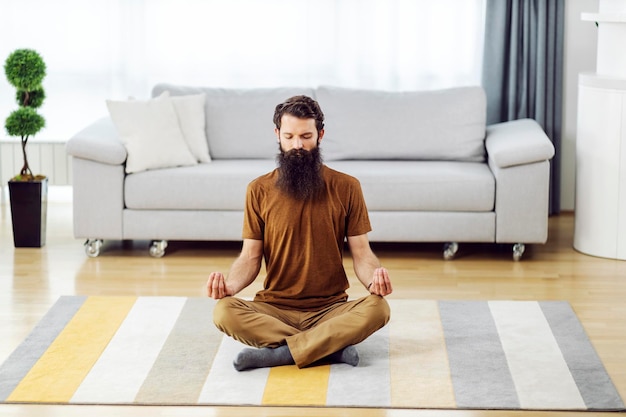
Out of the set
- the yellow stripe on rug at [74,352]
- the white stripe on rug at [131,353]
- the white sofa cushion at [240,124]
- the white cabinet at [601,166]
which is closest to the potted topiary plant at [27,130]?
the white sofa cushion at [240,124]

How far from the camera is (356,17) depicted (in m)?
6.52

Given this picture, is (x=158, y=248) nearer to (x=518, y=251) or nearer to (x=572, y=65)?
(x=518, y=251)

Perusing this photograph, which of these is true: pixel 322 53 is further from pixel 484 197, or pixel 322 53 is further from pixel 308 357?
pixel 308 357

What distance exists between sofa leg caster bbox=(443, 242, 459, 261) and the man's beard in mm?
1697

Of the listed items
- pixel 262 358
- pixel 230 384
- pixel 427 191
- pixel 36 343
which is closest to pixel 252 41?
pixel 427 191

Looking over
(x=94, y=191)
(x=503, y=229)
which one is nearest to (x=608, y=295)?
(x=503, y=229)

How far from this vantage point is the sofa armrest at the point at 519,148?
5367 mm

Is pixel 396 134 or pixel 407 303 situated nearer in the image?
pixel 407 303

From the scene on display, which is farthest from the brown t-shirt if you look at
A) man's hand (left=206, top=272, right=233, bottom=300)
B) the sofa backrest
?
the sofa backrest

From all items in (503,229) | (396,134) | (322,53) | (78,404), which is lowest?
(78,404)

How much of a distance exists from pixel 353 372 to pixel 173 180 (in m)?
1.97

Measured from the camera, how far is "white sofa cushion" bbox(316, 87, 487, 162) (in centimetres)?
591

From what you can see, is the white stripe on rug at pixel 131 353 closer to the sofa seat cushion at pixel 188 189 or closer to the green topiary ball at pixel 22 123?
the sofa seat cushion at pixel 188 189

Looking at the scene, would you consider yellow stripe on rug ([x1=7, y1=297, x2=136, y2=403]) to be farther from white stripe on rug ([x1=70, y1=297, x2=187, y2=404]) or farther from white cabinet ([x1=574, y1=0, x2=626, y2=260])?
white cabinet ([x1=574, y1=0, x2=626, y2=260])
